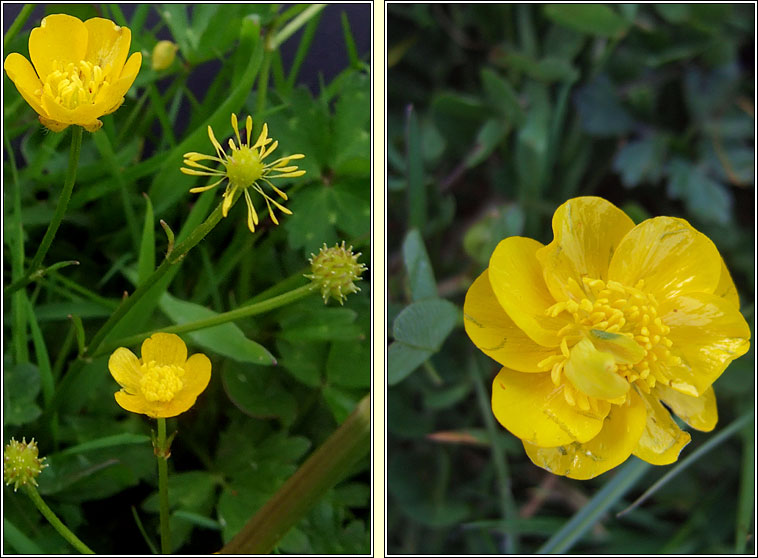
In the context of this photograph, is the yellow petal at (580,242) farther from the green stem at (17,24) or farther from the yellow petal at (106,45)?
the green stem at (17,24)

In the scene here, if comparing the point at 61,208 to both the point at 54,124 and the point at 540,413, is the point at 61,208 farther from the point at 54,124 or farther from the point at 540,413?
the point at 540,413

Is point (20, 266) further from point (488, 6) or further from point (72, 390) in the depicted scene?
point (488, 6)

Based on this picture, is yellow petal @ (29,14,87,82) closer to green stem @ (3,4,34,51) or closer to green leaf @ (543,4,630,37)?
green stem @ (3,4,34,51)

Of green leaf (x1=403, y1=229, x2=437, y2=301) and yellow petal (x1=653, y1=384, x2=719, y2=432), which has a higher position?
green leaf (x1=403, y1=229, x2=437, y2=301)

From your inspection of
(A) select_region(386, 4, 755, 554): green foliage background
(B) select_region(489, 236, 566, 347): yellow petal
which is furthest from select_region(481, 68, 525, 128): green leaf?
(B) select_region(489, 236, 566, 347): yellow petal

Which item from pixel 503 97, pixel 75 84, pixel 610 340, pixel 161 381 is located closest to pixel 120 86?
pixel 75 84

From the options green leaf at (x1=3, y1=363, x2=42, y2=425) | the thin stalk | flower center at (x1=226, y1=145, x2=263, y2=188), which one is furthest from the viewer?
the thin stalk

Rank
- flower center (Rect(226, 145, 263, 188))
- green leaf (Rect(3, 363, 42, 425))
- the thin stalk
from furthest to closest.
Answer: the thin stalk < green leaf (Rect(3, 363, 42, 425)) < flower center (Rect(226, 145, 263, 188))
